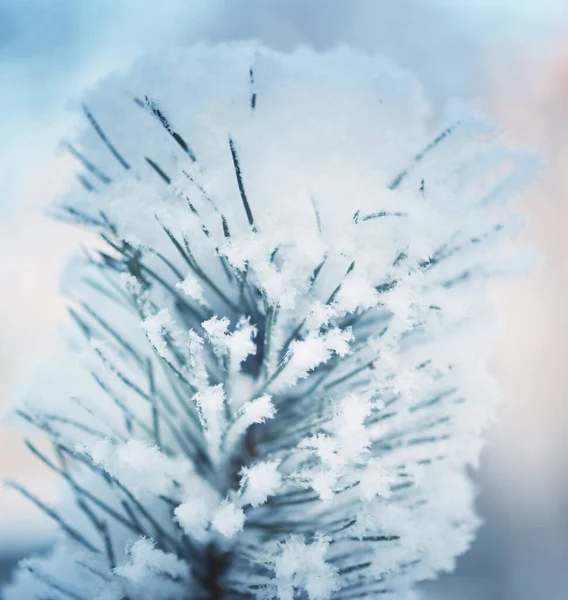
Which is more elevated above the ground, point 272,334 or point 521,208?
point 521,208

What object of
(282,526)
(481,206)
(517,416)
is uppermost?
(517,416)

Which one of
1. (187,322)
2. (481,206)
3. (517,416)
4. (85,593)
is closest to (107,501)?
(85,593)

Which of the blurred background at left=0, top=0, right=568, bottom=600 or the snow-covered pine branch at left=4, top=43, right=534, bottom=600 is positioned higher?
the blurred background at left=0, top=0, right=568, bottom=600

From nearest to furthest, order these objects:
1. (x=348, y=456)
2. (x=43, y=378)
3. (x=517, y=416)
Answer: (x=348, y=456) → (x=43, y=378) → (x=517, y=416)

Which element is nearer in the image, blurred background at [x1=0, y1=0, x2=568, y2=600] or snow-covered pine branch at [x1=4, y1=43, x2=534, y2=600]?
snow-covered pine branch at [x1=4, y1=43, x2=534, y2=600]

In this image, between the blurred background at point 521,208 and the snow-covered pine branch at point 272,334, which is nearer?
the snow-covered pine branch at point 272,334

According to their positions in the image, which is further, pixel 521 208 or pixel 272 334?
pixel 521 208

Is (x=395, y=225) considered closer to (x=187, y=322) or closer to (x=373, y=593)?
(x=187, y=322)

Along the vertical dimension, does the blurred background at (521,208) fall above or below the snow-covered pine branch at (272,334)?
above
